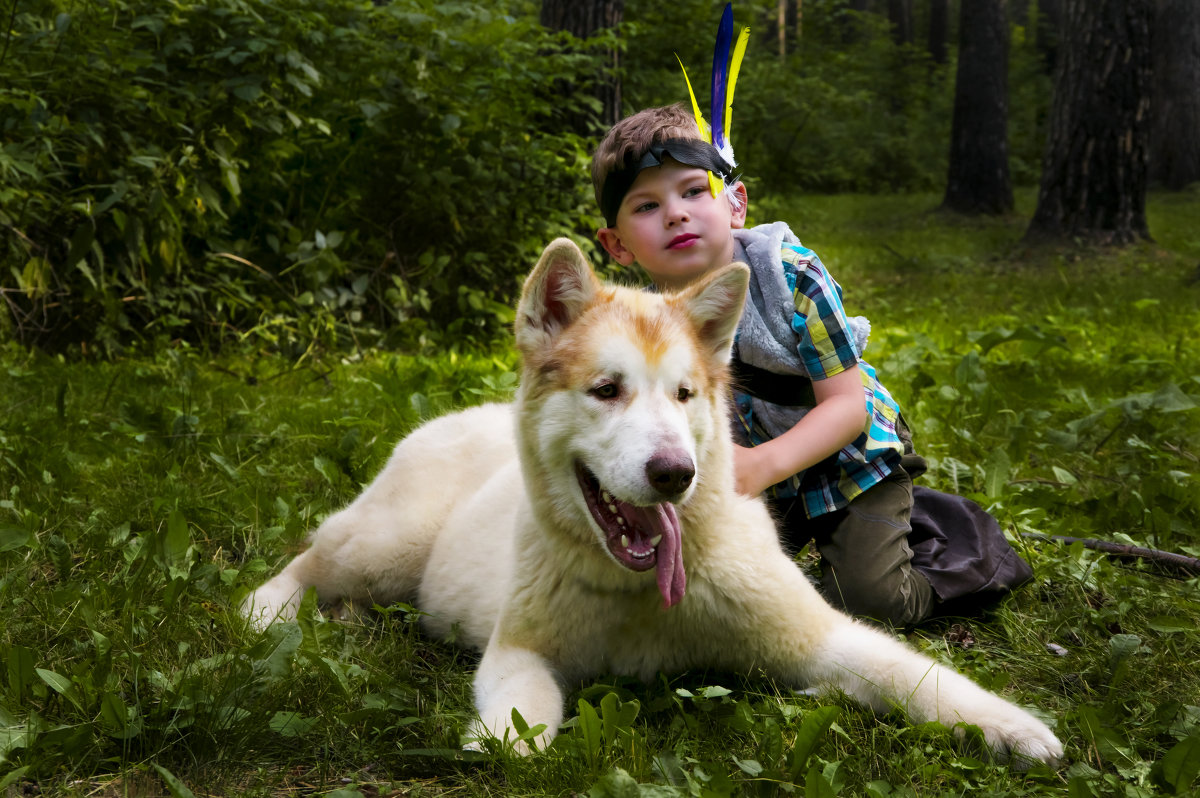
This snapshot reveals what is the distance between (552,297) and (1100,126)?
891 centimetres

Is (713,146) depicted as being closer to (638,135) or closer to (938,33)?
(638,135)

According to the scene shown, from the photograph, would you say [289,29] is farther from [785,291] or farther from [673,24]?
[673,24]

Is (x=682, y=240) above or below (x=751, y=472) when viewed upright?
above

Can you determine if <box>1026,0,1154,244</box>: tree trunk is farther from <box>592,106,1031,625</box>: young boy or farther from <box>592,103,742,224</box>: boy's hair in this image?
<box>592,103,742,224</box>: boy's hair

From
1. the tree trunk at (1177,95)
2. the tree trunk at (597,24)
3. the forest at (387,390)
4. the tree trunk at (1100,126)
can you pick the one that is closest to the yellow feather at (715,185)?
the forest at (387,390)

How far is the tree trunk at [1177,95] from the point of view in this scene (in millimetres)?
15906

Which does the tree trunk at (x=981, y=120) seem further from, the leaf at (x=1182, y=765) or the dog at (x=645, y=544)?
the leaf at (x=1182, y=765)

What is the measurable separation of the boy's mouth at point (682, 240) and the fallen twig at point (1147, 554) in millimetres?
1714

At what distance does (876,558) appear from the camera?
10.7 ft

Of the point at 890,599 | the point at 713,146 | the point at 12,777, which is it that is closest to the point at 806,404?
the point at 890,599

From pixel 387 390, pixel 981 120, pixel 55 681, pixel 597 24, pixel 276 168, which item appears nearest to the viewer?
pixel 55 681

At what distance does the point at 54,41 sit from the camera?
536 centimetres

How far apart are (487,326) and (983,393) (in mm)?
3497

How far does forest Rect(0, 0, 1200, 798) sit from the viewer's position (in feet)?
7.63
